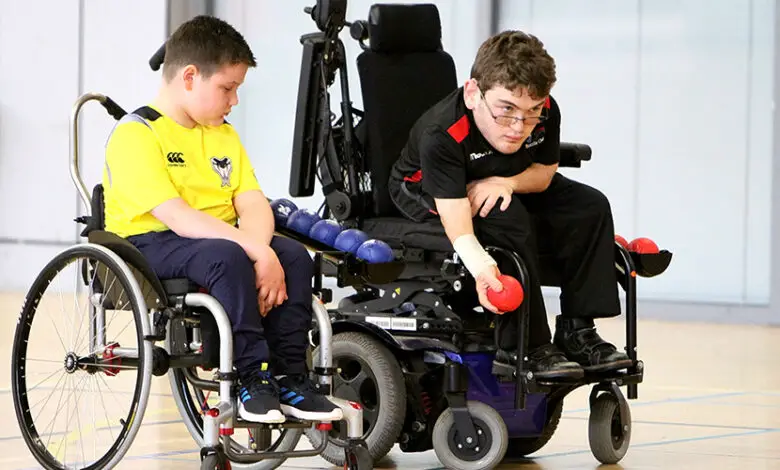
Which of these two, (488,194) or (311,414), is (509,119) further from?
(311,414)

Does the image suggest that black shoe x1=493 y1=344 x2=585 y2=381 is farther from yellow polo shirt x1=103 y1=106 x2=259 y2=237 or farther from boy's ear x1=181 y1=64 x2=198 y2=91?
Answer: boy's ear x1=181 y1=64 x2=198 y2=91

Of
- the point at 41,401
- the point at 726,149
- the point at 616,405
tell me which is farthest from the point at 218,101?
the point at 726,149

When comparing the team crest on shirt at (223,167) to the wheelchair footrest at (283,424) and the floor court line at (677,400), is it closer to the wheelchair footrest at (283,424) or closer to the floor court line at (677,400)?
the wheelchair footrest at (283,424)

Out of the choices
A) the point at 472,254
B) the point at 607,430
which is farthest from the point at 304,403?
the point at 607,430

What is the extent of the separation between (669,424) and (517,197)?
3.35ft

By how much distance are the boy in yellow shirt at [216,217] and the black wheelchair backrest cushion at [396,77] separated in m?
0.66

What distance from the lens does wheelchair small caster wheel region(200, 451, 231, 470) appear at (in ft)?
7.33

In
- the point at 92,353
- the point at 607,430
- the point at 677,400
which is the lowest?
the point at 677,400

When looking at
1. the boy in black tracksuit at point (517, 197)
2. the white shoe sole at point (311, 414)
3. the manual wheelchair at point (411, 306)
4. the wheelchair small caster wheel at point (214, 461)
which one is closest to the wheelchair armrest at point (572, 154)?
the manual wheelchair at point (411, 306)

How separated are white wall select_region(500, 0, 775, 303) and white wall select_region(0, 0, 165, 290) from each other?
9.34ft

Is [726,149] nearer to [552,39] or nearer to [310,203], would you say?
[552,39]

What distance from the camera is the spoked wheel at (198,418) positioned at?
94.1 inches

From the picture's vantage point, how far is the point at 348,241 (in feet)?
8.64

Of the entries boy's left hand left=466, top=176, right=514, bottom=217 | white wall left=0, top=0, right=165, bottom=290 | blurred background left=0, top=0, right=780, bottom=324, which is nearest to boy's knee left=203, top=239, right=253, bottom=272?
boy's left hand left=466, top=176, right=514, bottom=217
